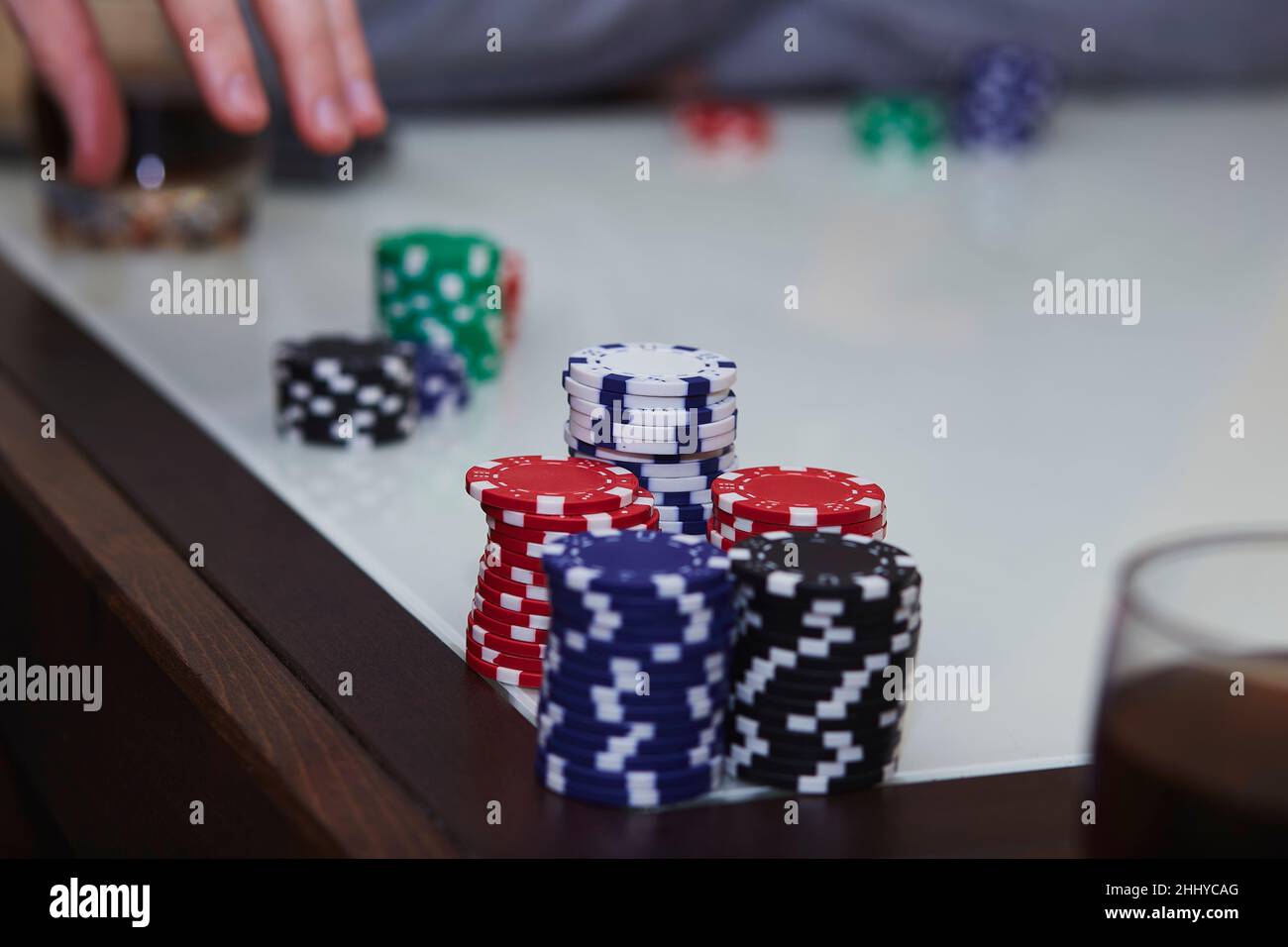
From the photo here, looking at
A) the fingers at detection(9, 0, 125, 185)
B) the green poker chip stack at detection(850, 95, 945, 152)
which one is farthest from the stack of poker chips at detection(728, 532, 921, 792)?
the green poker chip stack at detection(850, 95, 945, 152)

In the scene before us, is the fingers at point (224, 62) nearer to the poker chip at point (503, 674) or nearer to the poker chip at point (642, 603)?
the poker chip at point (503, 674)

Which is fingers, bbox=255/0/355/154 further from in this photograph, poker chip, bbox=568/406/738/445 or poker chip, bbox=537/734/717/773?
poker chip, bbox=537/734/717/773

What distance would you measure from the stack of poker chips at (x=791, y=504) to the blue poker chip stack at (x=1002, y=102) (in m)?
2.46

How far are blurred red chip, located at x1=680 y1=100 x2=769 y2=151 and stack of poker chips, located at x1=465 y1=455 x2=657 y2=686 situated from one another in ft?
8.30

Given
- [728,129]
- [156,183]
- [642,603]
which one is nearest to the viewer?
[642,603]

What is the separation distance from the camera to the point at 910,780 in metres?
1.18

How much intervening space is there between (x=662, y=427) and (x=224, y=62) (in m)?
0.82

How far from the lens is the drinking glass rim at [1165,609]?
2.50 ft

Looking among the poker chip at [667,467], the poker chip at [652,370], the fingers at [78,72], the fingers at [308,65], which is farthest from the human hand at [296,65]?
the poker chip at [667,467]

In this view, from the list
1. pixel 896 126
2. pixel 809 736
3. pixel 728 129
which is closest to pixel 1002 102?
pixel 896 126

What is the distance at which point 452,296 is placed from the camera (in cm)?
220

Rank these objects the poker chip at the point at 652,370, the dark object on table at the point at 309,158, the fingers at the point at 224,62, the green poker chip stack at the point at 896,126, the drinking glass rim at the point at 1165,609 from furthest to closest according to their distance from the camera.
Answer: the green poker chip stack at the point at 896,126 → the dark object on table at the point at 309,158 → the fingers at the point at 224,62 → the poker chip at the point at 652,370 → the drinking glass rim at the point at 1165,609

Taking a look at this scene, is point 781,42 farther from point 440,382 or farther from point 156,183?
point 440,382
